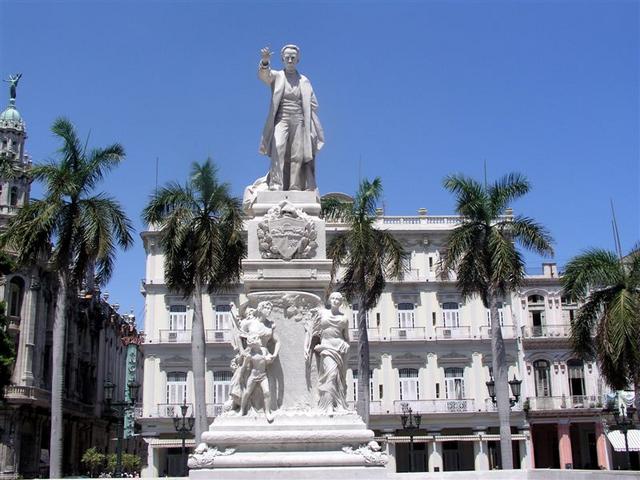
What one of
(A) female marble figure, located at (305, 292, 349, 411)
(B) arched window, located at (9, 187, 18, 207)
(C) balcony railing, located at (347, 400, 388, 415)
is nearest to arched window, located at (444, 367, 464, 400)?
(C) balcony railing, located at (347, 400, 388, 415)

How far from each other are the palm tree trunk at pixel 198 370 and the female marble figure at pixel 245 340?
1620 cm

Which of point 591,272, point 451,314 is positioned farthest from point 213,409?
point 591,272

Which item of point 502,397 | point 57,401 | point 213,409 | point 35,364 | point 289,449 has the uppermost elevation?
point 35,364

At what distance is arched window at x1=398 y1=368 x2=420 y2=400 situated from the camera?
4738 cm

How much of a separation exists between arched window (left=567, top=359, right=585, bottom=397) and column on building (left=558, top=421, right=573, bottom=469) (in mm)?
2175

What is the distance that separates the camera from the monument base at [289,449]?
9.77 m

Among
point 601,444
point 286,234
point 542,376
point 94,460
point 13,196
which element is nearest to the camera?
point 286,234

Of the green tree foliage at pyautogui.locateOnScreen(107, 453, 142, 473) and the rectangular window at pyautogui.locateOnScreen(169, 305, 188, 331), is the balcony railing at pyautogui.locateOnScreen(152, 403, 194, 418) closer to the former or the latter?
the rectangular window at pyautogui.locateOnScreen(169, 305, 188, 331)

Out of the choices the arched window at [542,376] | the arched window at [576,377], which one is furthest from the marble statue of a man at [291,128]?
the arched window at [576,377]

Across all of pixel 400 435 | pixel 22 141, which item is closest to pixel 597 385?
pixel 400 435

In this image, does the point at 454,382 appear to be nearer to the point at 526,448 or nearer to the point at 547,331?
the point at 526,448

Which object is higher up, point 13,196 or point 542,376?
point 13,196

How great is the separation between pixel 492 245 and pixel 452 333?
21.2 metres

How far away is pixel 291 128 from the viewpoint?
12359 millimetres
